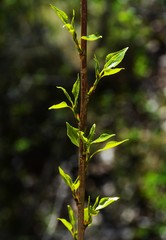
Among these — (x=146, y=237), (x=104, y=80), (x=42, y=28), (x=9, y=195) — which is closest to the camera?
(x=146, y=237)

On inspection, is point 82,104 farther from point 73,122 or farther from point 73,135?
point 73,122

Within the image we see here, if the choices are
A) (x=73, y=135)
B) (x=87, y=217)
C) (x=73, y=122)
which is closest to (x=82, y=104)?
(x=73, y=135)

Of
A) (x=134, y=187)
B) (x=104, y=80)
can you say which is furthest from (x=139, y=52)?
(x=134, y=187)

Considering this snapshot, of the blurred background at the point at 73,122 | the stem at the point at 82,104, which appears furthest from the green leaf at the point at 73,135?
the blurred background at the point at 73,122

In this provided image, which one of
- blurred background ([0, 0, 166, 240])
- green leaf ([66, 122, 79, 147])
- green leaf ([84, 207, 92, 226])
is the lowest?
blurred background ([0, 0, 166, 240])

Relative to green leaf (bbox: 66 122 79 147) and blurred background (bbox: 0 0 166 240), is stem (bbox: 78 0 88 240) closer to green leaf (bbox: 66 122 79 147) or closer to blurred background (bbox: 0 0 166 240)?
green leaf (bbox: 66 122 79 147)

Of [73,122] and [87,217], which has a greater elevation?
[87,217]

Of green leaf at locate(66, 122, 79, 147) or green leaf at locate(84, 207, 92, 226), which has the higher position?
green leaf at locate(66, 122, 79, 147)

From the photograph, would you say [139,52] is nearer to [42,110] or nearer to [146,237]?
[42,110]

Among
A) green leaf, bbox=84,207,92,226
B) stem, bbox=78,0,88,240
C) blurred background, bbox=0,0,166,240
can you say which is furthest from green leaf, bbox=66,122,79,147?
blurred background, bbox=0,0,166,240
